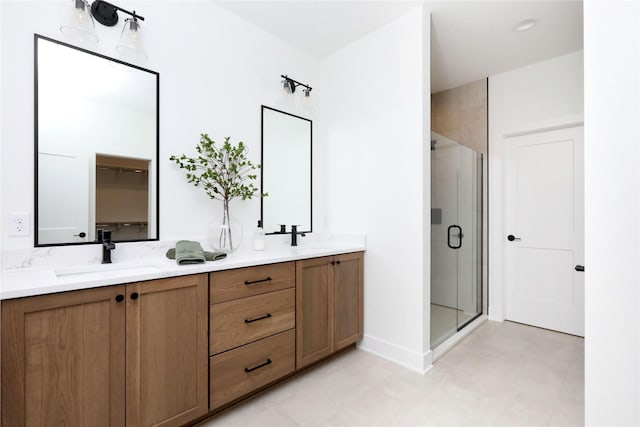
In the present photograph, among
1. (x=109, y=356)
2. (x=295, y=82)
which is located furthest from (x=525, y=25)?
(x=109, y=356)

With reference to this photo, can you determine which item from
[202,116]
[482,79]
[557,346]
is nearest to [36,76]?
[202,116]

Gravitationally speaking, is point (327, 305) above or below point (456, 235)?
below

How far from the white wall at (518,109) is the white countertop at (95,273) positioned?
2.49 m

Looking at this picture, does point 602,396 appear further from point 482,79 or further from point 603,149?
point 482,79

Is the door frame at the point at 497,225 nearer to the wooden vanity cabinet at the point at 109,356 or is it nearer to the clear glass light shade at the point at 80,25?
the wooden vanity cabinet at the point at 109,356

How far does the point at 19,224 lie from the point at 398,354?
2.55 m

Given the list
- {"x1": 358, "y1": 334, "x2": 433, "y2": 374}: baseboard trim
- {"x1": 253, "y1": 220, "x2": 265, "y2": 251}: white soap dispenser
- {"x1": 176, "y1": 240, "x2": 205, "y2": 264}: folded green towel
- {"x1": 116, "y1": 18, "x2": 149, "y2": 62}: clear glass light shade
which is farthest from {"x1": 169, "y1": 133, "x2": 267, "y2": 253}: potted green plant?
{"x1": 358, "y1": 334, "x2": 433, "y2": 374}: baseboard trim

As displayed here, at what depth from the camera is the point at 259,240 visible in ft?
7.84

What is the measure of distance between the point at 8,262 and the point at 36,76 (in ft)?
3.11

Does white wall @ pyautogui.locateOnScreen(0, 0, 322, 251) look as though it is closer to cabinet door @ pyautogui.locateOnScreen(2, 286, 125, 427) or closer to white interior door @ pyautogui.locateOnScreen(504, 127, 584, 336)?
cabinet door @ pyautogui.locateOnScreen(2, 286, 125, 427)

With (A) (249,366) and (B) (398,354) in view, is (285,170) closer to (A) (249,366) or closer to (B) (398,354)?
(A) (249,366)

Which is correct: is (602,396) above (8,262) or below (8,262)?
below

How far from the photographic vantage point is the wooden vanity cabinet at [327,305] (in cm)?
213

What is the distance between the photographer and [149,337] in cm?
143
